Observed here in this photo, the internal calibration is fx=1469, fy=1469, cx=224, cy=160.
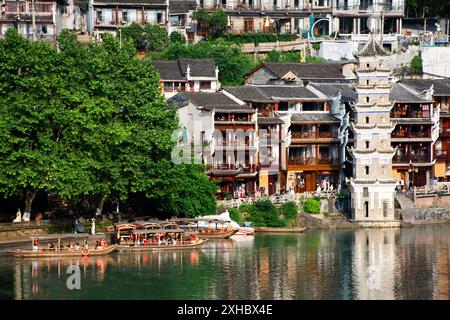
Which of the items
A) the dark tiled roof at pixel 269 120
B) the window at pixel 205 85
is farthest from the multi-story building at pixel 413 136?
the window at pixel 205 85

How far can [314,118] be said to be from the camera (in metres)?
100

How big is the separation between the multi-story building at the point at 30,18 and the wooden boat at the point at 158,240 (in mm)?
30664

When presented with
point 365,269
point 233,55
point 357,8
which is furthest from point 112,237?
point 357,8

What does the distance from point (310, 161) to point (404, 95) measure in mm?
8384

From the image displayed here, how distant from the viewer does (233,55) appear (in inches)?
4400

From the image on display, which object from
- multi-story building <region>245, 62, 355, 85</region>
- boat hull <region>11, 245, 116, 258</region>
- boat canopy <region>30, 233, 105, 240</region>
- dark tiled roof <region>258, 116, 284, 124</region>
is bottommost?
boat hull <region>11, 245, 116, 258</region>

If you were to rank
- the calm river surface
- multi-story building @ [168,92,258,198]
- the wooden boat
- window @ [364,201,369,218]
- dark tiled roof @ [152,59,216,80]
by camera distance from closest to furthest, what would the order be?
the calm river surface → the wooden boat → window @ [364,201,369,218] → multi-story building @ [168,92,258,198] → dark tiled roof @ [152,59,216,80]

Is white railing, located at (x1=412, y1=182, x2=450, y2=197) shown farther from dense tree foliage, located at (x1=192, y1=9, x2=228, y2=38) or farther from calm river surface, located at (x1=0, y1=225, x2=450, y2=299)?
dense tree foliage, located at (x1=192, y1=9, x2=228, y2=38)

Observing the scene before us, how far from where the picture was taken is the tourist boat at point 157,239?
271ft

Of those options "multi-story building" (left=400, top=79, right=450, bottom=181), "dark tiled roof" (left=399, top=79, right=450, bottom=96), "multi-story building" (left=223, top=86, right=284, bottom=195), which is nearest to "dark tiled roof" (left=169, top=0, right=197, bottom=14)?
"multi-story building" (left=223, top=86, right=284, bottom=195)

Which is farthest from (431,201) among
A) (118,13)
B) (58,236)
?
(118,13)

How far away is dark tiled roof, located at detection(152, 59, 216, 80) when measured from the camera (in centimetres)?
10494

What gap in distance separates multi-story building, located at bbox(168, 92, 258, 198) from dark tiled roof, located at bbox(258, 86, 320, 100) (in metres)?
3.97
